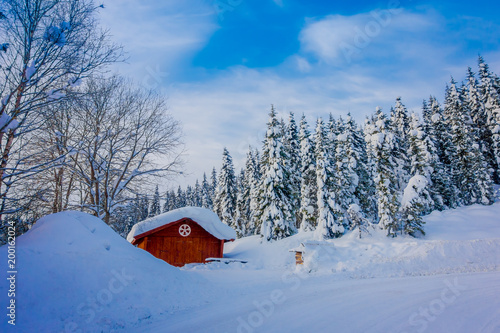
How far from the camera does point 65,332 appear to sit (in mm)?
5430

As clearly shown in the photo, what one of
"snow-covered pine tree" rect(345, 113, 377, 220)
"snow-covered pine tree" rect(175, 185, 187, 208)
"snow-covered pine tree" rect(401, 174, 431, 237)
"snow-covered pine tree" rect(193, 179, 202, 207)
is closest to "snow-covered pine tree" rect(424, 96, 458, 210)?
"snow-covered pine tree" rect(345, 113, 377, 220)

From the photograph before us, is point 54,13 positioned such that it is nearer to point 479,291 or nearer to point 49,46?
point 49,46

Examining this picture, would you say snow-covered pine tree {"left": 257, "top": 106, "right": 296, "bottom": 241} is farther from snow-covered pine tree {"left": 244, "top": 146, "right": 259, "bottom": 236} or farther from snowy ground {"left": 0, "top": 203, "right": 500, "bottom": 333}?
snowy ground {"left": 0, "top": 203, "right": 500, "bottom": 333}

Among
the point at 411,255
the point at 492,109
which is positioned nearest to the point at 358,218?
the point at 411,255

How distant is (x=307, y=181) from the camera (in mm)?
33250

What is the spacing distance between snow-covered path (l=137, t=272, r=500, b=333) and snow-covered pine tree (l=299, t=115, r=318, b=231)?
2222 cm

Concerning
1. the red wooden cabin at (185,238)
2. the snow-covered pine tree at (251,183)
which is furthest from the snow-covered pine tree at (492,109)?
the red wooden cabin at (185,238)

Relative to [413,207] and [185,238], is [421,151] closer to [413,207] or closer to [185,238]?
[413,207]

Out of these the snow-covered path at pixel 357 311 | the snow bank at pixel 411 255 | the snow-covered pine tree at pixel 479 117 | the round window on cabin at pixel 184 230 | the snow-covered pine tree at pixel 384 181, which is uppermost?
the snow-covered pine tree at pixel 479 117

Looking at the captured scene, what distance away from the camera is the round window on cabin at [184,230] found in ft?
78.5

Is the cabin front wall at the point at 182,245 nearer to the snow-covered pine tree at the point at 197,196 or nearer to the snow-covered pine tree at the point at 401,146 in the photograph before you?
the snow-covered pine tree at the point at 401,146

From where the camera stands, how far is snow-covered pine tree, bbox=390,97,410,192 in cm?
3306

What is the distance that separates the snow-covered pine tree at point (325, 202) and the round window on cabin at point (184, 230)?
1299 cm

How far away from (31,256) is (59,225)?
1.71 metres
